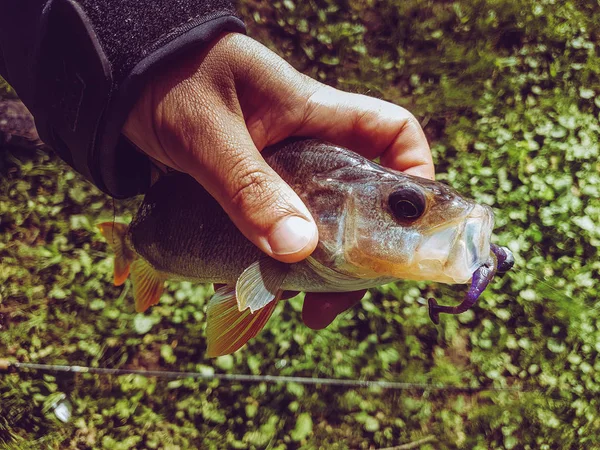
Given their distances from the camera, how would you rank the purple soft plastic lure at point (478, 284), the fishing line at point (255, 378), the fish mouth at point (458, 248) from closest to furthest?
the fish mouth at point (458, 248), the purple soft plastic lure at point (478, 284), the fishing line at point (255, 378)

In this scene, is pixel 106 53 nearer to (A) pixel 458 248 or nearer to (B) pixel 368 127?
(B) pixel 368 127

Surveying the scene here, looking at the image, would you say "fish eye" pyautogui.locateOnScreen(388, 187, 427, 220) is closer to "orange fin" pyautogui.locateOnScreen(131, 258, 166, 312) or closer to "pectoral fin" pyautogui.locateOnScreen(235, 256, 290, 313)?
"pectoral fin" pyautogui.locateOnScreen(235, 256, 290, 313)

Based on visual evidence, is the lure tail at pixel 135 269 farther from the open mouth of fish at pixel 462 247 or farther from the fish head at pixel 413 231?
the open mouth of fish at pixel 462 247

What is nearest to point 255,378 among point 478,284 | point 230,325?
point 230,325

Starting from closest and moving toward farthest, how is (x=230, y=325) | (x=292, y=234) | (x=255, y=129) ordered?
(x=292, y=234) → (x=230, y=325) → (x=255, y=129)

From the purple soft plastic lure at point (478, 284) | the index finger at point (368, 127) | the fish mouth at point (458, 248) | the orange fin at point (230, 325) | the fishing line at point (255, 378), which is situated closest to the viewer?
the fish mouth at point (458, 248)

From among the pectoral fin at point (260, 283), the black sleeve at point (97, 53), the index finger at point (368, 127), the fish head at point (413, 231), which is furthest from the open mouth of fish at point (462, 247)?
the black sleeve at point (97, 53)

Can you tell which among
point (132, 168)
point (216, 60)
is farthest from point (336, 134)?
point (132, 168)
